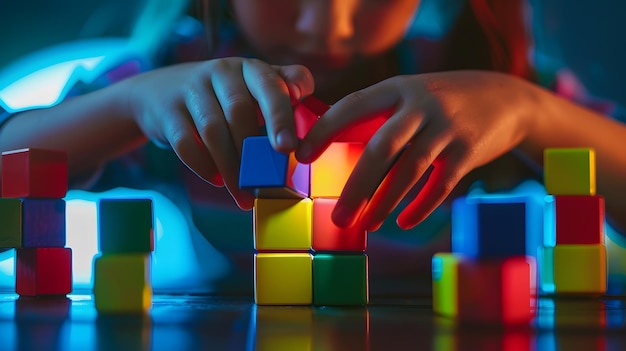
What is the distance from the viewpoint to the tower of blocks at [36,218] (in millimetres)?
1322

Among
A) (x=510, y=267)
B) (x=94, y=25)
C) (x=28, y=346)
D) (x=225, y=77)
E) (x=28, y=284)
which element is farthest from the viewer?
(x=94, y=25)

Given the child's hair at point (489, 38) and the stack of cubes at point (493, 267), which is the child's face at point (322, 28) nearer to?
the child's hair at point (489, 38)

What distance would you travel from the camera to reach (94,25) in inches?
69.2

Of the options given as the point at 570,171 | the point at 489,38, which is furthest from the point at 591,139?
the point at 489,38

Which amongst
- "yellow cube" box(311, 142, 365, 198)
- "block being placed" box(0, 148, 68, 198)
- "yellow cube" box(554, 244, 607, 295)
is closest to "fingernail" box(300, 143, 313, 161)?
"yellow cube" box(311, 142, 365, 198)

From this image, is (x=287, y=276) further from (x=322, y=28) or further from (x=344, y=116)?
(x=322, y=28)

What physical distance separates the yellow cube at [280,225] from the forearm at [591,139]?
629 mm

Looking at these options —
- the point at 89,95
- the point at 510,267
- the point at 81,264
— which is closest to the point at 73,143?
the point at 89,95

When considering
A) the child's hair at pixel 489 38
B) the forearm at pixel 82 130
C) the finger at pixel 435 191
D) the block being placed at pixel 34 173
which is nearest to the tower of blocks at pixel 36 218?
the block being placed at pixel 34 173

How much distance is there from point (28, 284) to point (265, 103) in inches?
26.4

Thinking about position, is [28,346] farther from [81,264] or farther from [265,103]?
[81,264]

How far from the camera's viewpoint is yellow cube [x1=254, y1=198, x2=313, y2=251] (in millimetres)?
1142

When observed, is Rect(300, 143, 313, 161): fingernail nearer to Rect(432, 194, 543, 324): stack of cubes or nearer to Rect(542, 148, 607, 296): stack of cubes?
Rect(432, 194, 543, 324): stack of cubes

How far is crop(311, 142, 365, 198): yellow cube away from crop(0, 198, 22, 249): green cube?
0.61 metres
